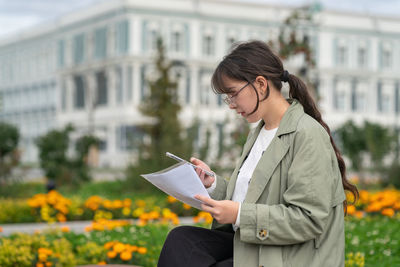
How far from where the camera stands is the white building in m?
43.0

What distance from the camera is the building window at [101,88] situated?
45.4m

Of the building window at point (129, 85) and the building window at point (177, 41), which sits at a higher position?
the building window at point (177, 41)

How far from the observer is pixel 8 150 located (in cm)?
1691

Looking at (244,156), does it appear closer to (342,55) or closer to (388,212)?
(388,212)

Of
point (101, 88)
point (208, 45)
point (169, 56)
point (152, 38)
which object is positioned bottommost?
point (101, 88)

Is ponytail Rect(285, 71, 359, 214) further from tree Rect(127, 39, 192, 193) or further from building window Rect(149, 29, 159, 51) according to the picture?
building window Rect(149, 29, 159, 51)

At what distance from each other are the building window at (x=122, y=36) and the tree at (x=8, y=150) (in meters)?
25.6

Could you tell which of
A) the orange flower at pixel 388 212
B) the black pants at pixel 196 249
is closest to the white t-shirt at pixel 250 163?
the black pants at pixel 196 249

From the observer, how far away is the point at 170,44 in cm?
4378

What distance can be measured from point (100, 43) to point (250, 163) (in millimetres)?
42785

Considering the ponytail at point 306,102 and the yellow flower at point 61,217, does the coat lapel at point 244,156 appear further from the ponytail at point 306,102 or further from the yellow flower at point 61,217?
the yellow flower at point 61,217

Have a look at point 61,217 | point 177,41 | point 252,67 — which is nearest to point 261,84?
point 252,67

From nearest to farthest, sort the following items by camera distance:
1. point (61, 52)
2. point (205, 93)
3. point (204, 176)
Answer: point (204, 176)
point (205, 93)
point (61, 52)

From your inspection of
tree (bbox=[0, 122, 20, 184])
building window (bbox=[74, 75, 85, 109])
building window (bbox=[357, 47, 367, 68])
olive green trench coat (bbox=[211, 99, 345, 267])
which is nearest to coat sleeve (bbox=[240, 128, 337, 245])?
olive green trench coat (bbox=[211, 99, 345, 267])
